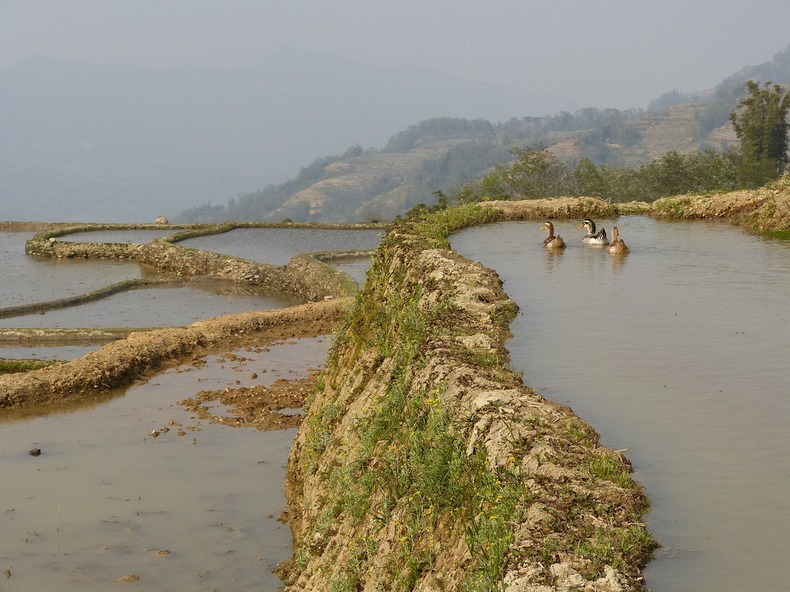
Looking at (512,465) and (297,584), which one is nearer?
(512,465)

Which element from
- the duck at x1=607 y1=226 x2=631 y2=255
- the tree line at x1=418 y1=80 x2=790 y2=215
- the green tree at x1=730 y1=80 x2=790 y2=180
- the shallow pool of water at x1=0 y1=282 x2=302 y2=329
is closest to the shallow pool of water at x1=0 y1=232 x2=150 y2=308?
the shallow pool of water at x1=0 y1=282 x2=302 y2=329

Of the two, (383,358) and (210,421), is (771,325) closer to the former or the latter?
(383,358)

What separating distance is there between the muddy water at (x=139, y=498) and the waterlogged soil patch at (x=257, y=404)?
325 mm

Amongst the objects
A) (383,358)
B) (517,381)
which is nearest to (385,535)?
(517,381)

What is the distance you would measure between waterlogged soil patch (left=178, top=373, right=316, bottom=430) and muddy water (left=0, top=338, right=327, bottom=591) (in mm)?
325

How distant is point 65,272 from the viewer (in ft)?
135

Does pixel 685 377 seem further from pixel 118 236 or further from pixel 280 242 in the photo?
pixel 118 236

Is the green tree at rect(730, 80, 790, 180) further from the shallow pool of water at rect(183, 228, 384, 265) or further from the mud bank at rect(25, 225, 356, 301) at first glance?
the mud bank at rect(25, 225, 356, 301)

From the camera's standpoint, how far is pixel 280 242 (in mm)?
47969

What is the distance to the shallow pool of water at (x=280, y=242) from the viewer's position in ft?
144

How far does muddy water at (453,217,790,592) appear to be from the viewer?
6.68 meters

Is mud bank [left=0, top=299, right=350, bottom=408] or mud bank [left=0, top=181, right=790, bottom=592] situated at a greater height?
mud bank [left=0, top=181, right=790, bottom=592]

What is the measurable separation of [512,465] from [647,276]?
36.6 ft

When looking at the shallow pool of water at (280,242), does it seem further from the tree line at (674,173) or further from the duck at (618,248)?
the duck at (618,248)
